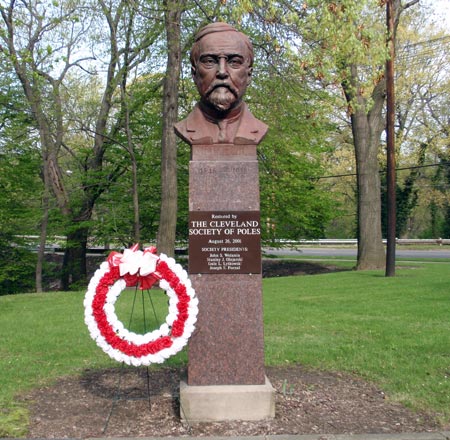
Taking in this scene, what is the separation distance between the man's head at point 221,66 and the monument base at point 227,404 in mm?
2652

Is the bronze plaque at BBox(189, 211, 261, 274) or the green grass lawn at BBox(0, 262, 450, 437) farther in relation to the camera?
the green grass lawn at BBox(0, 262, 450, 437)

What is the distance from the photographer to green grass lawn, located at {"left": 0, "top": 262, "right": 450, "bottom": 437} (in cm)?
619

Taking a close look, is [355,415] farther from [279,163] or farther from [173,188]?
[279,163]

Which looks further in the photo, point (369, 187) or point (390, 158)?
point (369, 187)

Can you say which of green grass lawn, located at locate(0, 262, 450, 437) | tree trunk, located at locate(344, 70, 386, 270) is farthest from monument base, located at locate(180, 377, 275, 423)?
tree trunk, located at locate(344, 70, 386, 270)

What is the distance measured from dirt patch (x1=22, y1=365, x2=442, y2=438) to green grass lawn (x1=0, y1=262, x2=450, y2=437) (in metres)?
0.24

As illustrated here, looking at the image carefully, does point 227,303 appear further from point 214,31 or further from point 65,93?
point 65,93

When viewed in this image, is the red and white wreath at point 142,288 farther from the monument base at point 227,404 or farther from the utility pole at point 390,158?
the utility pole at point 390,158

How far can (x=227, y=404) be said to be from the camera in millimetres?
5250

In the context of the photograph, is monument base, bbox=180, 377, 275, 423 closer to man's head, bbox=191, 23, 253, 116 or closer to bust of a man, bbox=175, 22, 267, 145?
bust of a man, bbox=175, 22, 267, 145

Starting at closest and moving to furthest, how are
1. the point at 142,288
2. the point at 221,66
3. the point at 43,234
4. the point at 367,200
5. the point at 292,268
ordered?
1. the point at 142,288
2. the point at 221,66
3. the point at 43,234
4. the point at 367,200
5. the point at 292,268

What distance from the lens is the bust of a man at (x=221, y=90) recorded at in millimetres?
5582

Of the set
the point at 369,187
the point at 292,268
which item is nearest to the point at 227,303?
the point at 369,187

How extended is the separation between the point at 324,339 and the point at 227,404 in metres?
3.57
